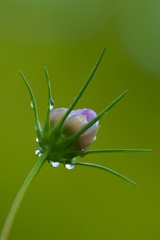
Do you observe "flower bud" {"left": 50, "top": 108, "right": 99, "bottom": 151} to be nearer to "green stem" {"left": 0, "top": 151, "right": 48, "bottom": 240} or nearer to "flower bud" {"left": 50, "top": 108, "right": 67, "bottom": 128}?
"flower bud" {"left": 50, "top": 108, "right": 67, "bottom": 128}

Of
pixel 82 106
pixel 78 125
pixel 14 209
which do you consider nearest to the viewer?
pixel 14 209

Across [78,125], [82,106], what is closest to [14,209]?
[78,125]

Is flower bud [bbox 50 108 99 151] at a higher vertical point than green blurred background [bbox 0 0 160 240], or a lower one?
lower

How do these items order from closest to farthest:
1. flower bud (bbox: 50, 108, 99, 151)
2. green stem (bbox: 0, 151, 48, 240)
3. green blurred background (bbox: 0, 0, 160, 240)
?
green stem (bbox: 0, 151, 48, 240) → flower bud (bbox: 50, 108, 99, 151) → green blurred background (bbox: 0, 0, 160, 240)

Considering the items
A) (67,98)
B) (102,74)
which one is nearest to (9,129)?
(67,98)

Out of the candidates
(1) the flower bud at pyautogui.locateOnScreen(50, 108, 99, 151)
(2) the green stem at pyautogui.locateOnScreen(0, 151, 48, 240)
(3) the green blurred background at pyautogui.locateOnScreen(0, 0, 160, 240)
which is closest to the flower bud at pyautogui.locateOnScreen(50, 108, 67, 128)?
(1) the flower bud at pyautogui.locateOnScreen(50, 108, 99, 151)

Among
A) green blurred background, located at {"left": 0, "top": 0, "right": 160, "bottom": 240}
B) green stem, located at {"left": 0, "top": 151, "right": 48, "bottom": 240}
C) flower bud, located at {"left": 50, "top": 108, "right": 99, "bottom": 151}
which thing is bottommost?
green stem, located at {"left": 0, "top": 151, "right": 48, "bottom": 240}

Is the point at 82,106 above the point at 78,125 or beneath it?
above

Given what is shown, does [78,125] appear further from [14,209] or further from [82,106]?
[82,106]

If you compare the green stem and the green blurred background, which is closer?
the green stem
